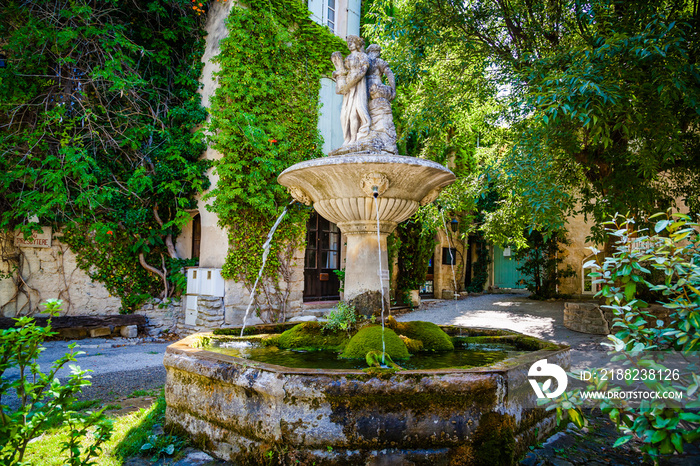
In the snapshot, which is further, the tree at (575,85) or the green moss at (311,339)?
the tree at (575,85)

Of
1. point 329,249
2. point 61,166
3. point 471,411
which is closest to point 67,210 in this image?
point 61,166

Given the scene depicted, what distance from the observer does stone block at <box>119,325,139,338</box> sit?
23.0 ft

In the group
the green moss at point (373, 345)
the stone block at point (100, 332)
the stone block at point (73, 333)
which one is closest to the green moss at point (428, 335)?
the green moss at point (373, 345)

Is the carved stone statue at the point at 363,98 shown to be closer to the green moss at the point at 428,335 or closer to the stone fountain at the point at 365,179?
the stone fountain at the point at 365,179

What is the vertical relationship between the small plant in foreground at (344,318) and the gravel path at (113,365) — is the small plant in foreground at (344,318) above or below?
above

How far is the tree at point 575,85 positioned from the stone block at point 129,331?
637 centimetres

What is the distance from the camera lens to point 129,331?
23.0 ft

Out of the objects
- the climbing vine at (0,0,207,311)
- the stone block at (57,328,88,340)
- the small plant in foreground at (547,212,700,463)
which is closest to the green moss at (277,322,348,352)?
the small plant in foreground at (547,212,700,463)

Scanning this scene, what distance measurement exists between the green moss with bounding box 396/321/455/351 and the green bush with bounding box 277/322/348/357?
0.55 m

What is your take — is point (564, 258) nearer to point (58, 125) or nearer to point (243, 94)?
point (243, 94)

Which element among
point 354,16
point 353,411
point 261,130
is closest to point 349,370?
point 353,411

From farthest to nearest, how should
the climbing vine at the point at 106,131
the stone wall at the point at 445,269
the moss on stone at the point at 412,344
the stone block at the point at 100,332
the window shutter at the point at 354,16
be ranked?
the stone wall at the point at 445,269, the window shutter at the point at 354,16, the stone block at the point at 100,332, the climbing vine at the point at 106,131, the moss on stone at the point at 412,344

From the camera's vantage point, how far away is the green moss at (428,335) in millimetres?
3758

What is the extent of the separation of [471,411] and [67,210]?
6940mm
